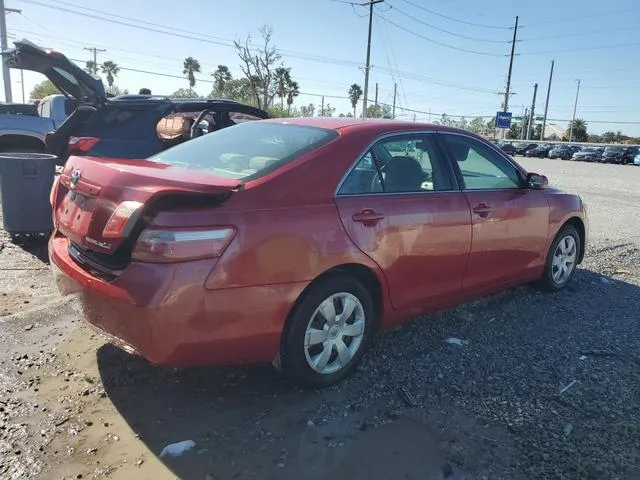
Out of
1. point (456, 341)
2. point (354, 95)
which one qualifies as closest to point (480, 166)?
point (456, 341)

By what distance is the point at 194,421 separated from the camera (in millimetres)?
2955

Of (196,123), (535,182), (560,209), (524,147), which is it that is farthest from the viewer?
(524,147)

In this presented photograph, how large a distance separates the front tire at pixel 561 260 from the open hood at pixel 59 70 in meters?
5.80

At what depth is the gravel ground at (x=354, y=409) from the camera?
104 inches

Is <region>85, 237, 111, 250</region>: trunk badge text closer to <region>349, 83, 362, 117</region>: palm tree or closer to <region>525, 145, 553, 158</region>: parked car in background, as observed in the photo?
<region>525, 145, 553, 158</region>: parked car in background

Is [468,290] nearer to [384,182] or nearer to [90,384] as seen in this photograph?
[384,182]

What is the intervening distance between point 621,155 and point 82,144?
53130 mm

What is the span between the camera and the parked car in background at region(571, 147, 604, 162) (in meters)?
51.7

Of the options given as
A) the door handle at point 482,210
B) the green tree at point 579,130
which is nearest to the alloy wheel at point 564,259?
the door handle at point 482,210

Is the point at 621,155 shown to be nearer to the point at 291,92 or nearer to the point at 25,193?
the point at 291,92

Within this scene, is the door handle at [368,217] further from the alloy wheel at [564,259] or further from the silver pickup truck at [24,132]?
the silver pickup truck at [24,132]

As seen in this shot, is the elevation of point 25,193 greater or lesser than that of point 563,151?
greater

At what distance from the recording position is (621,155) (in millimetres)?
49500

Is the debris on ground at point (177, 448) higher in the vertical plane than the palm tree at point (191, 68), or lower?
lower
